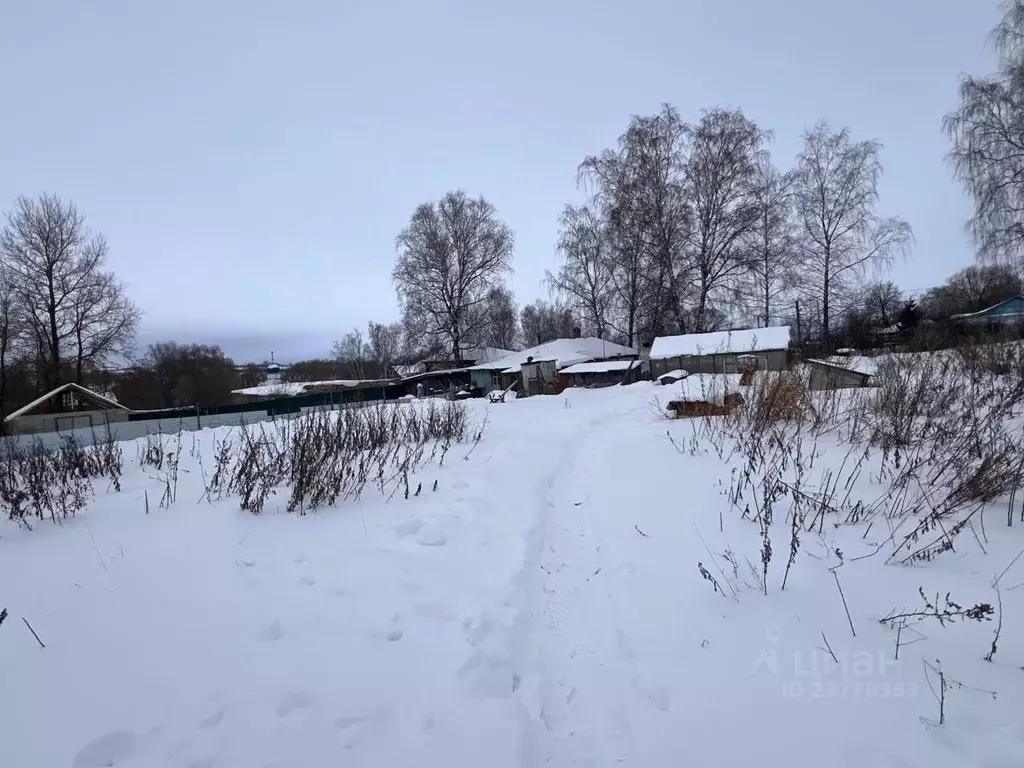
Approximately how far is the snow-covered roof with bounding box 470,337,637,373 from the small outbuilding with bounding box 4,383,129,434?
69.3ft

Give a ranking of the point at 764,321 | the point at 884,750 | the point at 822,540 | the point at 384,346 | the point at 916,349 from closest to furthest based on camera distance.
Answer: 1. the point at 884,750
2. the point at 822,540
3. the point at 916,349
4. the point at 764,321
5. the point at 384,346

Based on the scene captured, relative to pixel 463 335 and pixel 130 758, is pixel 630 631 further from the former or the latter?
pixel 463 335

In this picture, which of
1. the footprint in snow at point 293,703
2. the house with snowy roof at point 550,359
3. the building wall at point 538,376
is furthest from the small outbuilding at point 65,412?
the footprint in snow at point 293,703

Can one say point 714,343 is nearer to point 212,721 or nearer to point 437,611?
point 437,611

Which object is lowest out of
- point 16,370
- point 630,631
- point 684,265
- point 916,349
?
point 630,631

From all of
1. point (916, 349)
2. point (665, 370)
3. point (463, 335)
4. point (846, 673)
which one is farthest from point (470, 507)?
point (463, 335)

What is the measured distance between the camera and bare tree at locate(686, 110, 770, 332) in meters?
25.4

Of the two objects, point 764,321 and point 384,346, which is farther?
point 384,346

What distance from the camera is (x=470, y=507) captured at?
4633mm

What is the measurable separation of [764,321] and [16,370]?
147ft

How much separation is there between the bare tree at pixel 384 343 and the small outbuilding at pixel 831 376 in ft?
107

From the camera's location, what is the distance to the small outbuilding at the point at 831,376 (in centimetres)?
730

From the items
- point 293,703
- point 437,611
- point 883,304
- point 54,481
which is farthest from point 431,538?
point 883,304

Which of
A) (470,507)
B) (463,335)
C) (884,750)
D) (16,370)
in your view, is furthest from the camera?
(463,335)
